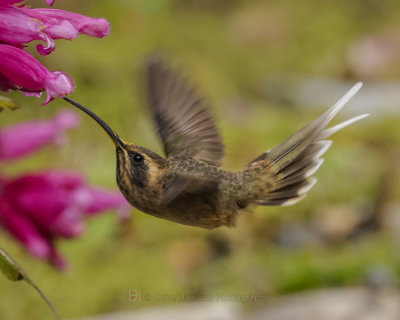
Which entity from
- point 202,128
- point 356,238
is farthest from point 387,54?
point 202,128

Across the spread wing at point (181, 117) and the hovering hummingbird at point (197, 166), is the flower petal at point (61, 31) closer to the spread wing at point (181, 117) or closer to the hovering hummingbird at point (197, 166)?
the hovering hummingbird at point (197, 166)

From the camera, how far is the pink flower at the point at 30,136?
0.89 m

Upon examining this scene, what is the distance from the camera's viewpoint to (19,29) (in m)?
0.46

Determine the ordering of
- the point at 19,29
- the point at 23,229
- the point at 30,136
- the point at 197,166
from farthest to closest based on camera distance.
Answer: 1. the point at 30,136
2. the point at 23,229
3. the point at 197,166
4. the point at 19,29

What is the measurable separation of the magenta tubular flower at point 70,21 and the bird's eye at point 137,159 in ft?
0.31

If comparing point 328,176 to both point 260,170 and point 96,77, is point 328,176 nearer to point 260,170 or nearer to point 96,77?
point 96,77

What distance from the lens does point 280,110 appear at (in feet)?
10.0

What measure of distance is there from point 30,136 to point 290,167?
16.4 inches

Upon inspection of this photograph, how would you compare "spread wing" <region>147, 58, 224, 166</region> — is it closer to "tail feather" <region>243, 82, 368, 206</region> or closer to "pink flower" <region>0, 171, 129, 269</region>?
"tail feather" <region>243, 82, 368, 206</region>

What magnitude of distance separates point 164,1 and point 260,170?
3.19 metres

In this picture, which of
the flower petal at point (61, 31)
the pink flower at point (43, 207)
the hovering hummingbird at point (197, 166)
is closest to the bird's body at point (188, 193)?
the hovering hummingbird at point (197, 166)

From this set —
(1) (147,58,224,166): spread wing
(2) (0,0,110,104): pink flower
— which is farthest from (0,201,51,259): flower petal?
(2) (0,0,110,104): pink flower

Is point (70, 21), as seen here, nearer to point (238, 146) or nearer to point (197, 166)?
point (197, 166)

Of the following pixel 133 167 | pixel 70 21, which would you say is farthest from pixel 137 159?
pixel 70 21
